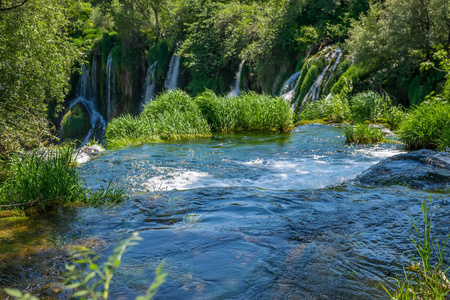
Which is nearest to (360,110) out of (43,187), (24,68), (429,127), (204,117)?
(429,127)

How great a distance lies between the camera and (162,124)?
1369 cm

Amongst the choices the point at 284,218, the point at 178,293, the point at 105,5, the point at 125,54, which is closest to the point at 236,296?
the point at 178,293

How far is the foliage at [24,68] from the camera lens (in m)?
8.99

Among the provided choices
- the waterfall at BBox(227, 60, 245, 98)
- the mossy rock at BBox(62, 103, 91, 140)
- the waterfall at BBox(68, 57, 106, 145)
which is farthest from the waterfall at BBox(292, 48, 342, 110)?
the mossy rock at BBox(62, 103, 91, 140)

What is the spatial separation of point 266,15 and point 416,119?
18204mm

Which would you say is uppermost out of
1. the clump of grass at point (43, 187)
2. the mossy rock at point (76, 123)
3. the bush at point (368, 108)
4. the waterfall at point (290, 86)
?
the waterfall at point (290, 86)

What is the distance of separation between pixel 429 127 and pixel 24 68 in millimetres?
9924

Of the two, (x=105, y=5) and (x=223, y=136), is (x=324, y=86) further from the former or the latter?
(x=105, y=5)

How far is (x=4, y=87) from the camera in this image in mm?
9258

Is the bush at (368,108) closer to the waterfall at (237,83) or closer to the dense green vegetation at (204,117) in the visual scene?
the dense green vegetation at (204,117)

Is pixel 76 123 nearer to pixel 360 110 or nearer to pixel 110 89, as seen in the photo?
pixel 110 89

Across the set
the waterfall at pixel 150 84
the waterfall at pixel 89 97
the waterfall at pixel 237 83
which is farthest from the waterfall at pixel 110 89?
the waterfall at pixel 237 83

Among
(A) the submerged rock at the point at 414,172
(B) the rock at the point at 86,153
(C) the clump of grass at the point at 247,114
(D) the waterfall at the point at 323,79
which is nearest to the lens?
(A) the submerged rock at the point at 414,172

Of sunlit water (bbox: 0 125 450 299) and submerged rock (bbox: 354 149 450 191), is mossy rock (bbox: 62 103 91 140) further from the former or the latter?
submerged rock (bbox: 354 149 450 191)
